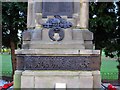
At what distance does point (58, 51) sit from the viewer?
9.36 metres

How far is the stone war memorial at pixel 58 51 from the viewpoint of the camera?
9.14 metres

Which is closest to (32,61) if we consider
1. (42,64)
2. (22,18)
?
(42,64)

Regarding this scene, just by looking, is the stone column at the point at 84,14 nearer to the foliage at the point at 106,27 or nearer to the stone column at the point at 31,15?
the stone column at the point at 31,15

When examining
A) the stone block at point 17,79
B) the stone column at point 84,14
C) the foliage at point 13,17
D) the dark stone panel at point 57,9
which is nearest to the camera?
the stone block at point 17,79

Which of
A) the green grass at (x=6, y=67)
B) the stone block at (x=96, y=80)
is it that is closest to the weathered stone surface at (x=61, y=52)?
the stone block at (x=96, y=80)

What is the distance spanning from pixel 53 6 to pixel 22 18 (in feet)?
27.8

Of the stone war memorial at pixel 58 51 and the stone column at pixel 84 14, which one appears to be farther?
the stone column at pixel 84 14

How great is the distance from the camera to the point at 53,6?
10000 millimetres

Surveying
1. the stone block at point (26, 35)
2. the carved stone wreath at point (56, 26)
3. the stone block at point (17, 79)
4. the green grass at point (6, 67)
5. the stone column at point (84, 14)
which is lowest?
the green grass at point (6, 67)

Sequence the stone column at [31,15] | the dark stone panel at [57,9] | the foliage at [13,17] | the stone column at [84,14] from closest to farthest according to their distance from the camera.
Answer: the dark stone panel at [57,9] < the stone column at [84,14] < the stone column at [31,15] < the foliage at [13,17]

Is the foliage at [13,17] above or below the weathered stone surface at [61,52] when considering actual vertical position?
above

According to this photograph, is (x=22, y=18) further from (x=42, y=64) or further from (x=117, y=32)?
(x=42, y=64)

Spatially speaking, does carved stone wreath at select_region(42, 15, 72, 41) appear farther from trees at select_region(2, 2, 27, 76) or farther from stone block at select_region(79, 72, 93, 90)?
trees at select_region(2, 2, 27, 76)

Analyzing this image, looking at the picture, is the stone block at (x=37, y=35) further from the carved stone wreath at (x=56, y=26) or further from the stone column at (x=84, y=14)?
the stone column at (x=84, y=14)
